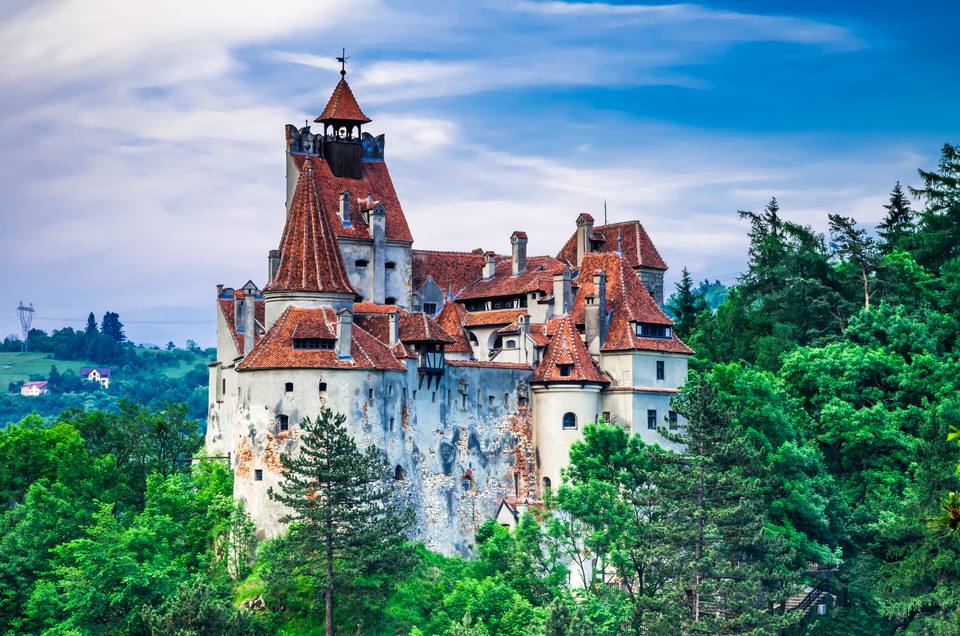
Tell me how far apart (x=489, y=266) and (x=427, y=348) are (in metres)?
14.3

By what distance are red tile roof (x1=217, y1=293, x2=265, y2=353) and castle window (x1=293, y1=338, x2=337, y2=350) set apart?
9440 millimetres

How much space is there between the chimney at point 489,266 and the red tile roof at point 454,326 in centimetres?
508

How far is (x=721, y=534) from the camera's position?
256 feet

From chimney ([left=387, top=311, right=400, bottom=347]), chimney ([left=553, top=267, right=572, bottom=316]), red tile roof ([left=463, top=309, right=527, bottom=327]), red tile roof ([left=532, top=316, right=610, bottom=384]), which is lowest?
red tile roof ([left=532, top=316, right=610, bottom=384])

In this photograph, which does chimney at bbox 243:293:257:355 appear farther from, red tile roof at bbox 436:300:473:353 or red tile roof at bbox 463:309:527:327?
red tile roof at bbox 463:309:527:327

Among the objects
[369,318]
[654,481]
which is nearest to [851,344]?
[654,481]

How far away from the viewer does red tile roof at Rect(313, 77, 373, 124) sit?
311ft

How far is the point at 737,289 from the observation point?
114 metres

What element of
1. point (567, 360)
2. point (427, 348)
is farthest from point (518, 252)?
point (427, 348)

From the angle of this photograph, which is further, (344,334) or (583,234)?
(583,234)

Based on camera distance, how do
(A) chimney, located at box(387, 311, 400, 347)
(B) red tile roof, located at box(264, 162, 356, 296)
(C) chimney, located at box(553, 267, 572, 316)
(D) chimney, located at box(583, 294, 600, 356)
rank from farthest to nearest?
(C) chimney, located at box(553, 267, 572, 316) → (D) chimney, located at box(583, 294, 600, 356) → (A) chimney, located at box(387, 311, 400, 347) → (B) red tile roof, located at box(264, 162, 356, 296)

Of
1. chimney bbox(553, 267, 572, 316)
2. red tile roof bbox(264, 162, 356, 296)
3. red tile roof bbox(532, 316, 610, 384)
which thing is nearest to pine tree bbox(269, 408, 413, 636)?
red tile roof bbox(264, 162, 356, 296)

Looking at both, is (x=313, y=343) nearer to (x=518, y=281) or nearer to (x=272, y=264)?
(x=272, y=264)

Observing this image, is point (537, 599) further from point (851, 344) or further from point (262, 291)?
point (851, 344)
